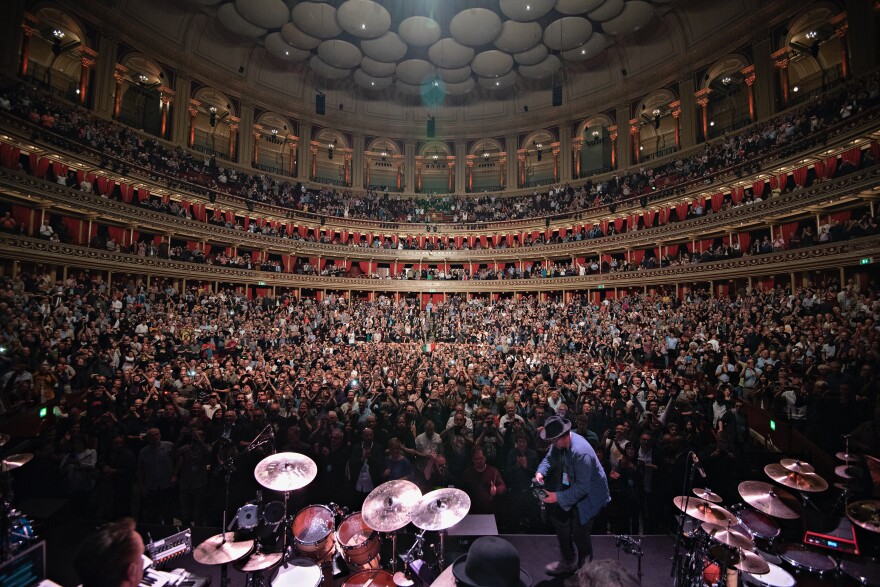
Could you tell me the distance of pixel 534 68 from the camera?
29000 millimetres

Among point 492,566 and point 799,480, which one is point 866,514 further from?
point 492,566

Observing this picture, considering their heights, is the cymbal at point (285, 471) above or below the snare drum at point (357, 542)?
above

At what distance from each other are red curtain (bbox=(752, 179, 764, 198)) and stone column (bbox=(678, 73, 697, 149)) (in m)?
6.17

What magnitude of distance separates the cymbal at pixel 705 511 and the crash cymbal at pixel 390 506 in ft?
9.10

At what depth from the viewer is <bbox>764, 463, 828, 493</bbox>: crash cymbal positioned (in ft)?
14.1

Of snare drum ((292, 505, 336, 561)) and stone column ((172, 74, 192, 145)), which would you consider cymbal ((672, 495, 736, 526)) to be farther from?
stone column ((172, 74, 192, 145))

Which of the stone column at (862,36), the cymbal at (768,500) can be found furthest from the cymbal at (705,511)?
the stone column at (862,36)

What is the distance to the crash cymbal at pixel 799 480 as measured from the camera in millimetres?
4297

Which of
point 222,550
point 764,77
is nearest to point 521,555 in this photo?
point 222,550

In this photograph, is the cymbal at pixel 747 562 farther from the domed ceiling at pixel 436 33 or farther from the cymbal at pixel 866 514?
the domed ceiling at pixel 436 33

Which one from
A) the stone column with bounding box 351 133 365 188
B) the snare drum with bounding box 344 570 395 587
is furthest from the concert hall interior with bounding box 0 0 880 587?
the stone column with bounding box 351 133 365 188

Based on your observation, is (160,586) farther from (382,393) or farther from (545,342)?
(545,342)

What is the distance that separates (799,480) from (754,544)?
886 mm

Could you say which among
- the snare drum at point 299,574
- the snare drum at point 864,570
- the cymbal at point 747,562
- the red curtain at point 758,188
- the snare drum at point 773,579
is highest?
the red curtain at point 758,188
